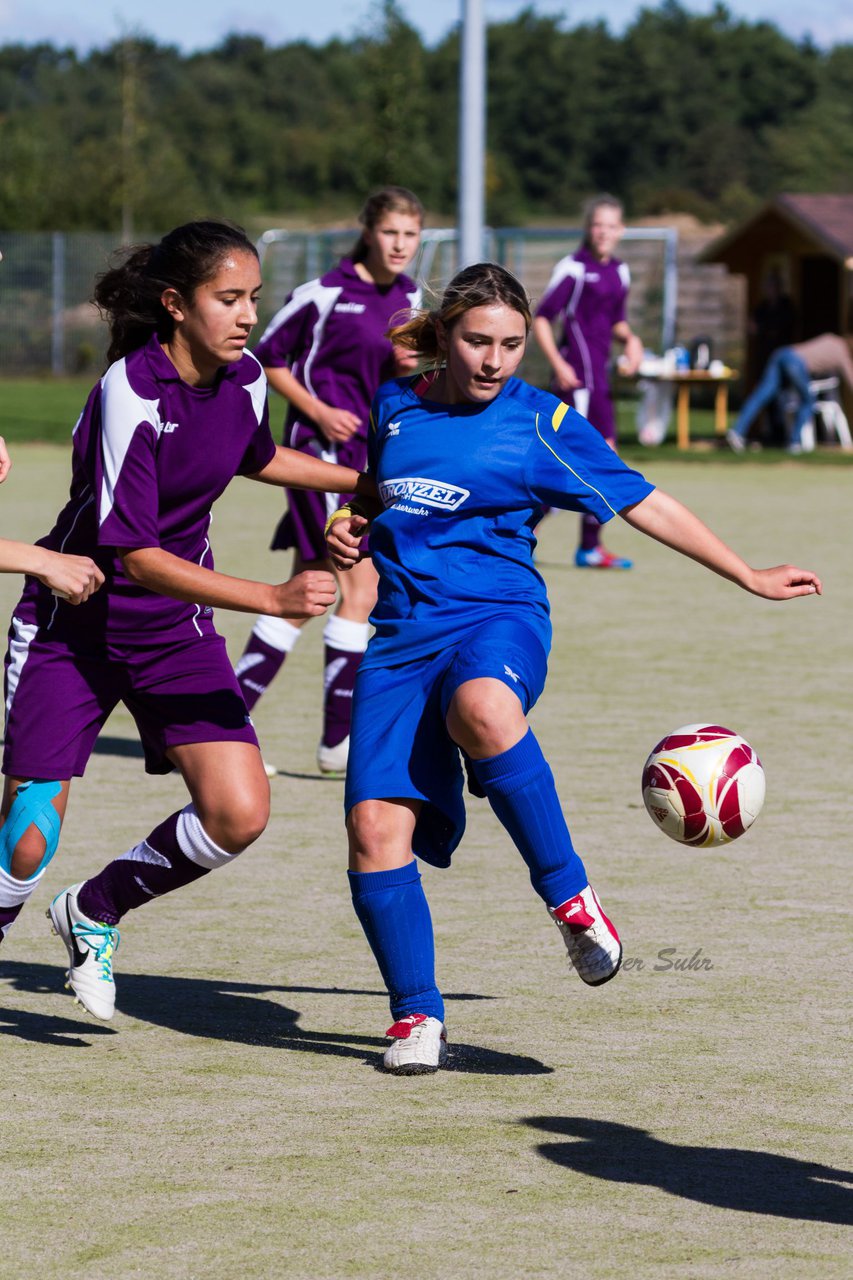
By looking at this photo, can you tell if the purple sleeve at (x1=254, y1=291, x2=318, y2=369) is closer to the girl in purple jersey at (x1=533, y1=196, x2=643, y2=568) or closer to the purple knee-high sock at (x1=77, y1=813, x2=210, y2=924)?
the purple knee-high sock at (x1=77, y1=813, x2=210, y2=924)

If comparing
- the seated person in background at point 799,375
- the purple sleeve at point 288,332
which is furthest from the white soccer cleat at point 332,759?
the seated person in background at point 799,375

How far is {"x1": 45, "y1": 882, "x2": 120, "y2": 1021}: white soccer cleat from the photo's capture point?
4.43 meters

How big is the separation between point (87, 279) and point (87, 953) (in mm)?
33607

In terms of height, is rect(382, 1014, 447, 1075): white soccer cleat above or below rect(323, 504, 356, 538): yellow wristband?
below

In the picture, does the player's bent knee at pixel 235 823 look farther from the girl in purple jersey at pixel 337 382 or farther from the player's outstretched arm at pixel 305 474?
the girl in purple jersey at pixel 337 382

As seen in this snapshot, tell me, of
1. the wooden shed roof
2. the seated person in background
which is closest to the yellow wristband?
the seated person in background

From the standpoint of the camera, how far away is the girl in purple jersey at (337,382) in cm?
754

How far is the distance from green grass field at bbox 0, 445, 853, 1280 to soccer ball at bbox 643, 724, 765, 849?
39 cm

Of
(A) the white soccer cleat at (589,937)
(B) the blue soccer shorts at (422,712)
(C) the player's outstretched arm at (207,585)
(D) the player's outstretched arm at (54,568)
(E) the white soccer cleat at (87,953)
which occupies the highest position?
(D) the player's outstretched arm at (54,568)

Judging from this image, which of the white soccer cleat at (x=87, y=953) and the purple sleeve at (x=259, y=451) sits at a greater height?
the purple sleeve at (x=259, y=451)

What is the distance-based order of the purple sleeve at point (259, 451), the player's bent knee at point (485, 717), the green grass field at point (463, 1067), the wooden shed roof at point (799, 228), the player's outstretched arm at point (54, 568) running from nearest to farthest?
1. the green grass field at point (463, 1067)
2. the player's outstretched arm at point (54, 568)
3. the player's bent knee at point (485, 717)
4. the purple sleeve at point (259, 451)
5. the wooden shed roof at point (799, 228)

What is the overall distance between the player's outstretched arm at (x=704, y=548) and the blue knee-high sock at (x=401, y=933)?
0.90 m

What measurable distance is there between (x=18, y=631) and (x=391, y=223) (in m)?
3.41

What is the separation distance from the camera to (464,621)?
4.31m
